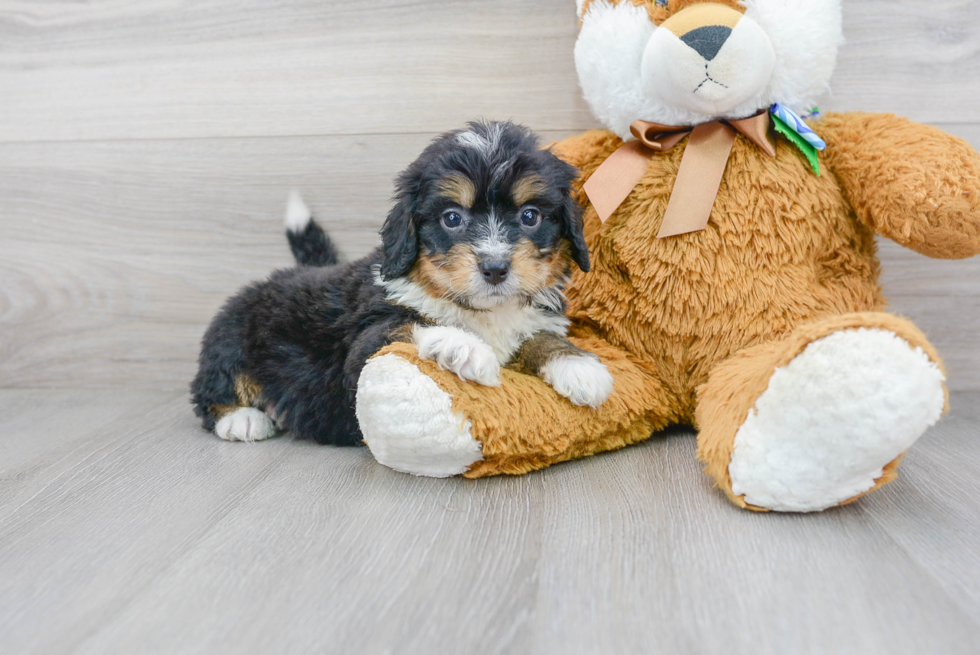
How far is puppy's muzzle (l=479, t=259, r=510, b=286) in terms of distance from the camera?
1.59 meters

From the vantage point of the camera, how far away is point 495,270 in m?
1.60

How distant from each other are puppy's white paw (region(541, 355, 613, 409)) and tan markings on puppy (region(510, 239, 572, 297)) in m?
0.20

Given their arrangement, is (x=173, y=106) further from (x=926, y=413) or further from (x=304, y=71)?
(x=926, y=413)

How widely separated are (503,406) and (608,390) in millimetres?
278

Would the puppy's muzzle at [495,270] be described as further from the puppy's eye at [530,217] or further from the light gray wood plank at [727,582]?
the light gray wood plank at [727,582]

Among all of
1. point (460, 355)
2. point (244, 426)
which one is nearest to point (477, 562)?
point (460, 355)

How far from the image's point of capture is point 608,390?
173 centimetres

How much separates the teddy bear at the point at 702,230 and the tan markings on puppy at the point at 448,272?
0.20 meters

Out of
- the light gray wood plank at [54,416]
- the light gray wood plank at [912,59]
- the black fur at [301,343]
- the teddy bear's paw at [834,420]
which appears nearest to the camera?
the teddy bear's paw at [834,420]

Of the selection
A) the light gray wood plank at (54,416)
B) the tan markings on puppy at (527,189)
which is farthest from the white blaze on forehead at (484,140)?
the light gray wood plank at (54,416)

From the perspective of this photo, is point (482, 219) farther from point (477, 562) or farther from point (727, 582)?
point (727, 582)

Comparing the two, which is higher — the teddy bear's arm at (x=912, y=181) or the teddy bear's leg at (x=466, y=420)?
the teddy bear's arm at (x=912, y=181)

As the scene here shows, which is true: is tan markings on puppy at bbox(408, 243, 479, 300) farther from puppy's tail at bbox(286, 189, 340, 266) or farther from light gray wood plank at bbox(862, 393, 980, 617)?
light gray wood plank at bbox(862, 393, 980, 617)

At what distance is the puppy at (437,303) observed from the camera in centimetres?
166
